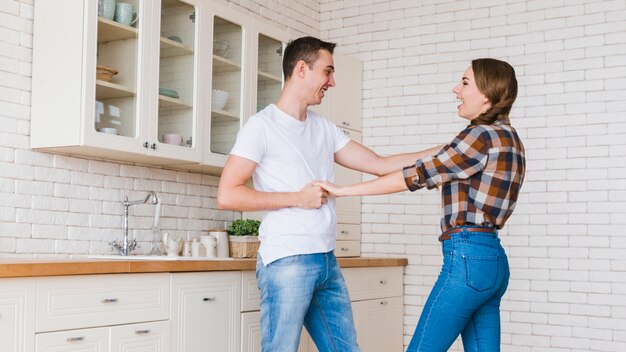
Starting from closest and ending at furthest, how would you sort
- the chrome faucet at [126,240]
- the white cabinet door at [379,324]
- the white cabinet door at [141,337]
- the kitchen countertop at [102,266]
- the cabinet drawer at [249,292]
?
1. the kitchen countertop at [102,266]
2. the white cabinet door at [141,337]
3. the cabinet drawer at [249,292]
4. the chrome faucet at [126,240]
5. the white cabinet door at [379,324]

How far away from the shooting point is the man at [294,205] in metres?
2.78

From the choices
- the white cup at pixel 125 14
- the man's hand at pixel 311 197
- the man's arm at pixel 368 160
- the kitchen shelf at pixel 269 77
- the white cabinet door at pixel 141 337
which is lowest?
the white cabinet door at pixel 141 337

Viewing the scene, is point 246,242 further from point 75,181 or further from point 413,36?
point 413,36

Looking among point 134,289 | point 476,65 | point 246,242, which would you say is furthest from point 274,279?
point 246,242

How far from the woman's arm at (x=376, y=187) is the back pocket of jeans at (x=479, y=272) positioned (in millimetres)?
315

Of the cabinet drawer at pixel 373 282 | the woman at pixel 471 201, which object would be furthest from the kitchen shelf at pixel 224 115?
the woman at pixel 471 201

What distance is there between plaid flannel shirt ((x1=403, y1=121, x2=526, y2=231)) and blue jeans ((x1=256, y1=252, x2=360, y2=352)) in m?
0.43

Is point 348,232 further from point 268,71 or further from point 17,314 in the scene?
point 17,314

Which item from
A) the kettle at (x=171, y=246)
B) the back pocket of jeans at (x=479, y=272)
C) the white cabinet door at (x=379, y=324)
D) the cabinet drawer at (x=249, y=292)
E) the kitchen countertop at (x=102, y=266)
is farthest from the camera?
the white cabinet door at (x=379, y=324)

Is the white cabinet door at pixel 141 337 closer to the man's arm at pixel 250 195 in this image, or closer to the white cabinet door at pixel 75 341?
the white cabinet door at pixel 75 341

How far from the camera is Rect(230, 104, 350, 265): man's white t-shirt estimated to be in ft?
9.17

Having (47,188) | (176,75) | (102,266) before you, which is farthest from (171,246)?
(102,266)

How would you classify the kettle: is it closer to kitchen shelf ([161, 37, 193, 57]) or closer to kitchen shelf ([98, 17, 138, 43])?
kitchen shelf ([161, 37, 193, 57])

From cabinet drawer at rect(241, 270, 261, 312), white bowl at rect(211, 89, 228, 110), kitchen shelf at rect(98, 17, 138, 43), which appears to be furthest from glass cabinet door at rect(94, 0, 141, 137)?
cabinet drawer at rect(241, 270, 261, 312)
